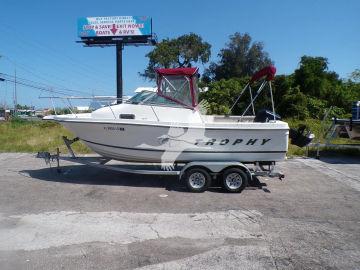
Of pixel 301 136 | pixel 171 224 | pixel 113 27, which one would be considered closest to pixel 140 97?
pixel 171 224

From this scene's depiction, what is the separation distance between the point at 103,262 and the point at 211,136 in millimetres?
3973

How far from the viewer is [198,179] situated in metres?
7.52

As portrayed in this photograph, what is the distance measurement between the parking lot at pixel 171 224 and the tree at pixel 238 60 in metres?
33.4

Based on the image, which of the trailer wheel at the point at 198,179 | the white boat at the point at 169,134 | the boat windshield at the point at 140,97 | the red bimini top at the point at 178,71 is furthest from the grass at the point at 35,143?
the trailer wheel at the point at 198,179

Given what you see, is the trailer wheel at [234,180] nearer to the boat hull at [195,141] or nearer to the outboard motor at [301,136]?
the boat hull at [195,141]

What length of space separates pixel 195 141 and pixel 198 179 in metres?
0.79

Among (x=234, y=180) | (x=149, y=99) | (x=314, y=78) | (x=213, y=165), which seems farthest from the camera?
(x=314, y=78)

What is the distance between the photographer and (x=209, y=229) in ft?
17.5

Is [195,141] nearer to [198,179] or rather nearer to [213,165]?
[213,165]

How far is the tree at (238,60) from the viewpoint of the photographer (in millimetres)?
41125

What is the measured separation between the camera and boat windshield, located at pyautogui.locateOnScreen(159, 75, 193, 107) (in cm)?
833

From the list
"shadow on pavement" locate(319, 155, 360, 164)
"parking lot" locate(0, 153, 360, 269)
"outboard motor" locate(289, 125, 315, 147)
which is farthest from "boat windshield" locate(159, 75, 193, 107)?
"shadow on pavement" locate(319, 155, 360, 164)

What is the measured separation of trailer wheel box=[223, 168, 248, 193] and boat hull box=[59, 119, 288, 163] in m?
0.39

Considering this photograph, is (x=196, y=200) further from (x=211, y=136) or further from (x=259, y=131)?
(x=259, y=131)
